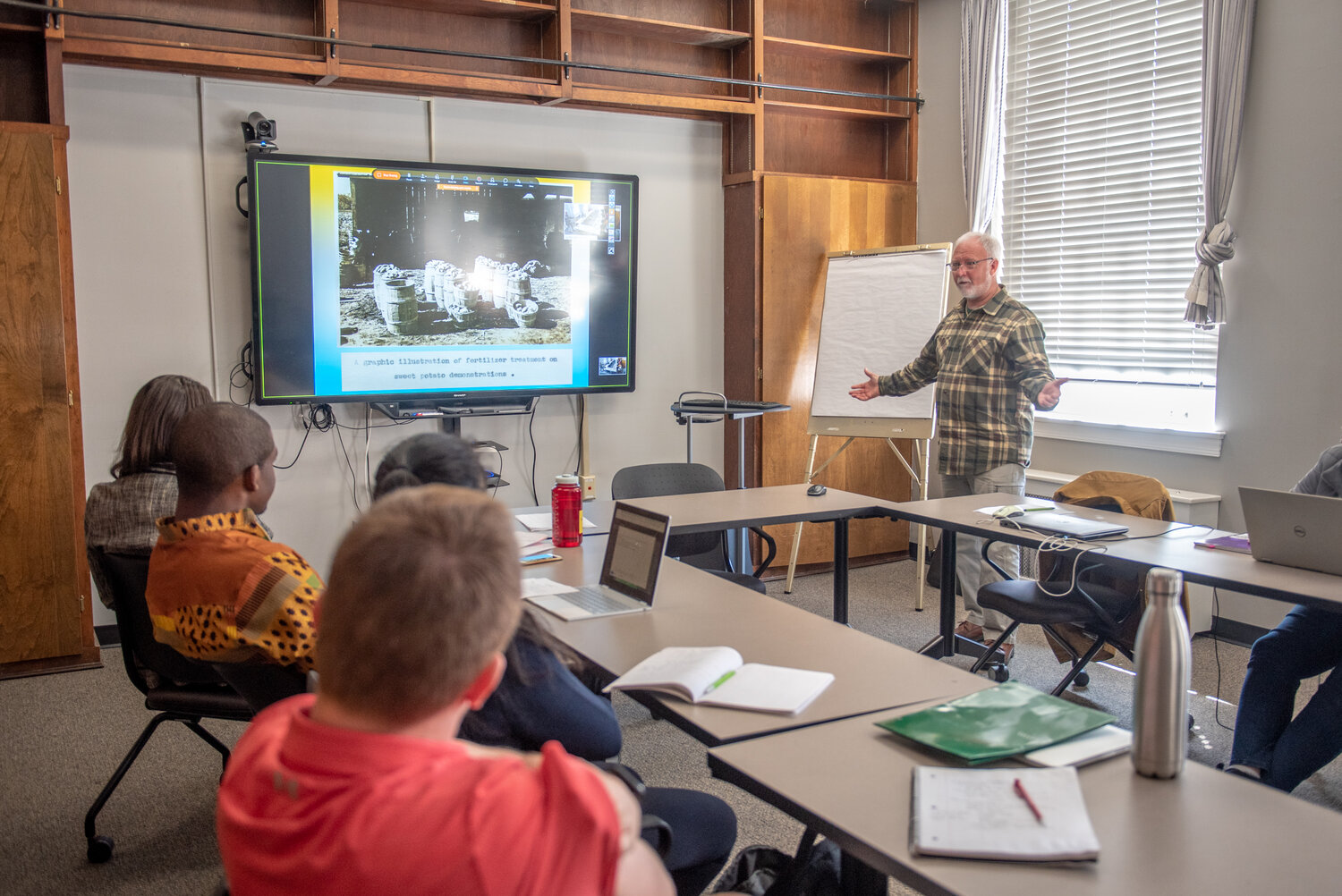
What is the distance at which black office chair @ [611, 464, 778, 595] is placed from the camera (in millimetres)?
3924

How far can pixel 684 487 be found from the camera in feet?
13.4

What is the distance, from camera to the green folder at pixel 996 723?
149 centimetres

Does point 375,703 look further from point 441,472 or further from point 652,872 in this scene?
point 441,472

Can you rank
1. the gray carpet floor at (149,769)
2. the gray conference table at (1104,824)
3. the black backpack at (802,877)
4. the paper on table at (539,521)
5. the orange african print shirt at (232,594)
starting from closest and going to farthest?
the gray conference table at (1104,824) → the black backpack at (802,877) → the orange african print shirt at (232,594) → the gray carpet floor at (149,769) → the paper on table at (539,521)

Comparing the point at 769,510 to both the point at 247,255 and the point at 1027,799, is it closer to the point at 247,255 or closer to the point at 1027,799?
the point at 1027,799

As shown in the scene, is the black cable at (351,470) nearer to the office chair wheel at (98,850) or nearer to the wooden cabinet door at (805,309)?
the wooden cabinet door at (805,309)

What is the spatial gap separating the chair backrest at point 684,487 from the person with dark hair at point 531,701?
7.23 ft

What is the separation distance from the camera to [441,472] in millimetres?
1575

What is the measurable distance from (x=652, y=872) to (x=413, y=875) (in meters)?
0.24

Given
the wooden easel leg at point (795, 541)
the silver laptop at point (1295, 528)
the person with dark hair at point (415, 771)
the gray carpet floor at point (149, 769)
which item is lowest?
the gray carpet floor at point (149, 769)

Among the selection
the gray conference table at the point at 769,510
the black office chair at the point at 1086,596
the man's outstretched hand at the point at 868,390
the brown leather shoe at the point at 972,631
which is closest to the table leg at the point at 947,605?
the black office chair at the point at 1086,596

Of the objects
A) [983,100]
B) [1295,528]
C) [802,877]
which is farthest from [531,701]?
[983,100]

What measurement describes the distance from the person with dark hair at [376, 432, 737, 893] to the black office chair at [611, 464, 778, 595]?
2.16 metres

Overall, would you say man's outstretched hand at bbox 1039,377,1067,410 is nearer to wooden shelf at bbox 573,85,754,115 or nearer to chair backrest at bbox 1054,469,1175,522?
chair backrest at bbox 1054,469,1175,522
